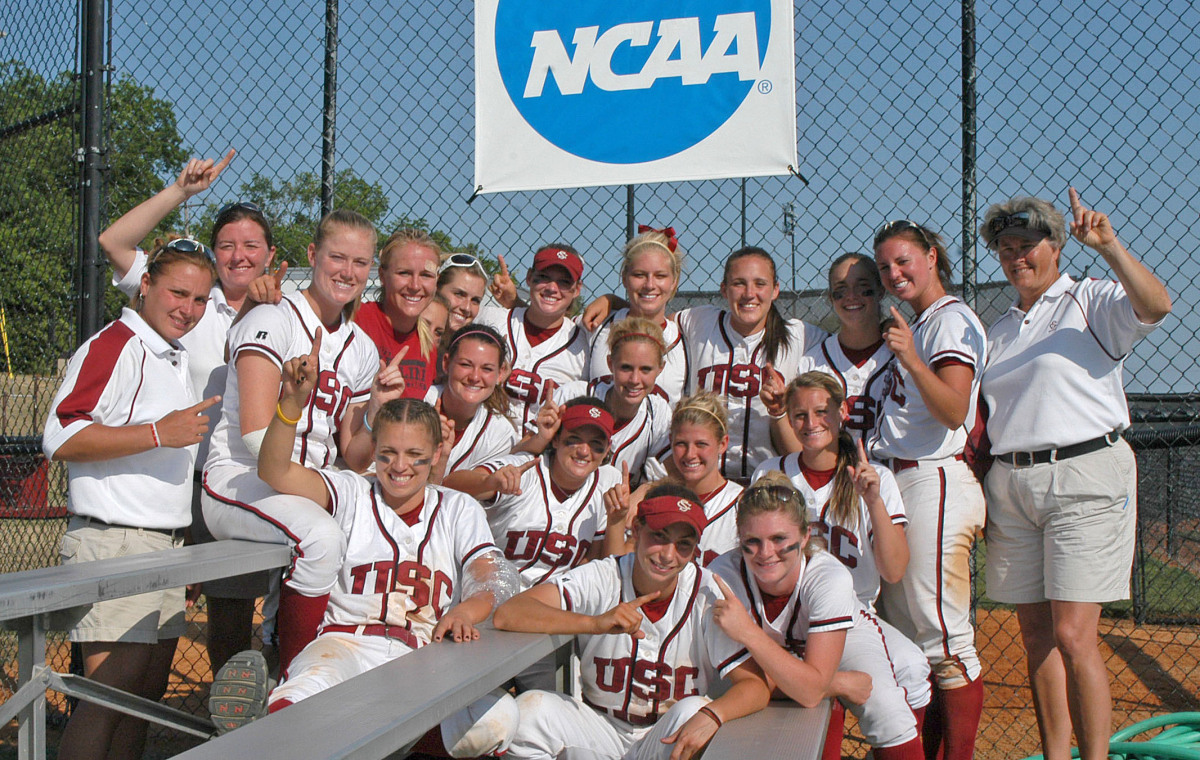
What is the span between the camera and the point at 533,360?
3.65m

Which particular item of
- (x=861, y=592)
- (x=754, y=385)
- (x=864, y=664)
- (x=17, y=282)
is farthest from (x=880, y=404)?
(x=17, y=282)

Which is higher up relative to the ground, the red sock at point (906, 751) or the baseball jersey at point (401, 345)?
the baseball jersey at point (401, 345)

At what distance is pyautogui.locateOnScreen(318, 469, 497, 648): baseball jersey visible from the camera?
269 centimetres

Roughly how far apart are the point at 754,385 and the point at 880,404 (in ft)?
1.41

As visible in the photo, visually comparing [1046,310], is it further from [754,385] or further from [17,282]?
[17,282]

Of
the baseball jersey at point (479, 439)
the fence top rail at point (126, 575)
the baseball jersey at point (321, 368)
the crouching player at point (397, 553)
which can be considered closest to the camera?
the fence top rail at point (126, 575)

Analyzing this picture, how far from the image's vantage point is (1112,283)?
3.02 metres

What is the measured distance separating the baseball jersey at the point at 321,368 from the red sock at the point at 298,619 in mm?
453

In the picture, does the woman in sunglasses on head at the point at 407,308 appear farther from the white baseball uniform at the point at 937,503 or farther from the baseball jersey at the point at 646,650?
the white baseball uniform at the point at 937,503

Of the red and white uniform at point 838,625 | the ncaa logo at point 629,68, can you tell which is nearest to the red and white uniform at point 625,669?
the red and white uniform at point 838,625

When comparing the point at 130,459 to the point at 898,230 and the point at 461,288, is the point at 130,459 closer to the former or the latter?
the point at 461,288

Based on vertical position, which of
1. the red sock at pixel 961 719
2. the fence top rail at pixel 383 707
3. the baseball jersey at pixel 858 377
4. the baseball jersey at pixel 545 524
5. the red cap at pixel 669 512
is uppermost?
the baseball jersey at pixel 858 377

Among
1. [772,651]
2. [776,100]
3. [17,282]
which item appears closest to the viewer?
[772,651]

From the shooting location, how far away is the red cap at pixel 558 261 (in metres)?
3.62
